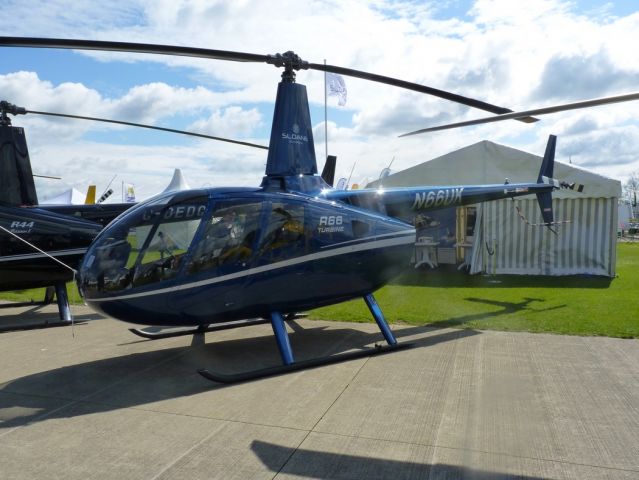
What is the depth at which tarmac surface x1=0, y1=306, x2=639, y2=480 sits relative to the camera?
380 centimetres

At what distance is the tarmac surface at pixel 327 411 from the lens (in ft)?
12.5

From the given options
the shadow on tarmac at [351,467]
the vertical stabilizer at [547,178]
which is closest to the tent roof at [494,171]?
the vertical stabilizer at [547,178]

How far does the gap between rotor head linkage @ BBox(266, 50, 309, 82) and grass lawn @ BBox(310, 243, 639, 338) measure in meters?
4.14

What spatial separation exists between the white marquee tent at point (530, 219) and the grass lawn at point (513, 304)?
1.56ft

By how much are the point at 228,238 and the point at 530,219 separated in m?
10.1

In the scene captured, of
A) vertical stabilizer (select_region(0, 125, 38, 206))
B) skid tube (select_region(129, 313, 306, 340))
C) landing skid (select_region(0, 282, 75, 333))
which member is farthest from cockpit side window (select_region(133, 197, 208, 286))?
vertical stabilizer (select_region(0, 125, 38, 206))

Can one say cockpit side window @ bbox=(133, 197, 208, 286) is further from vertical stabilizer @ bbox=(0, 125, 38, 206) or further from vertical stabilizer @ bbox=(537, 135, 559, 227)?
vertical stabilizer @ bbox=(537, 135, 559, 227)

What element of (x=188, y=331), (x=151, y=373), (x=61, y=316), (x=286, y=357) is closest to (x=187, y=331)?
(x=188, y=331)

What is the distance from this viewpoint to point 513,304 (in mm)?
9836

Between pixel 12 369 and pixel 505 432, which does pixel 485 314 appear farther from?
pixel 12 369

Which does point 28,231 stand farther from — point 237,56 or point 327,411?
point 327,411

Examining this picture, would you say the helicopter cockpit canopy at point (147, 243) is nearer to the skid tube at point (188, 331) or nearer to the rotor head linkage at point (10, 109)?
the skid tube at point (188, 331)

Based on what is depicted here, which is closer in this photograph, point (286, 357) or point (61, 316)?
point (286, 357)

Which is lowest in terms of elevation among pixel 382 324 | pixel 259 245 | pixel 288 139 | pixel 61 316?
pixel 61 316
